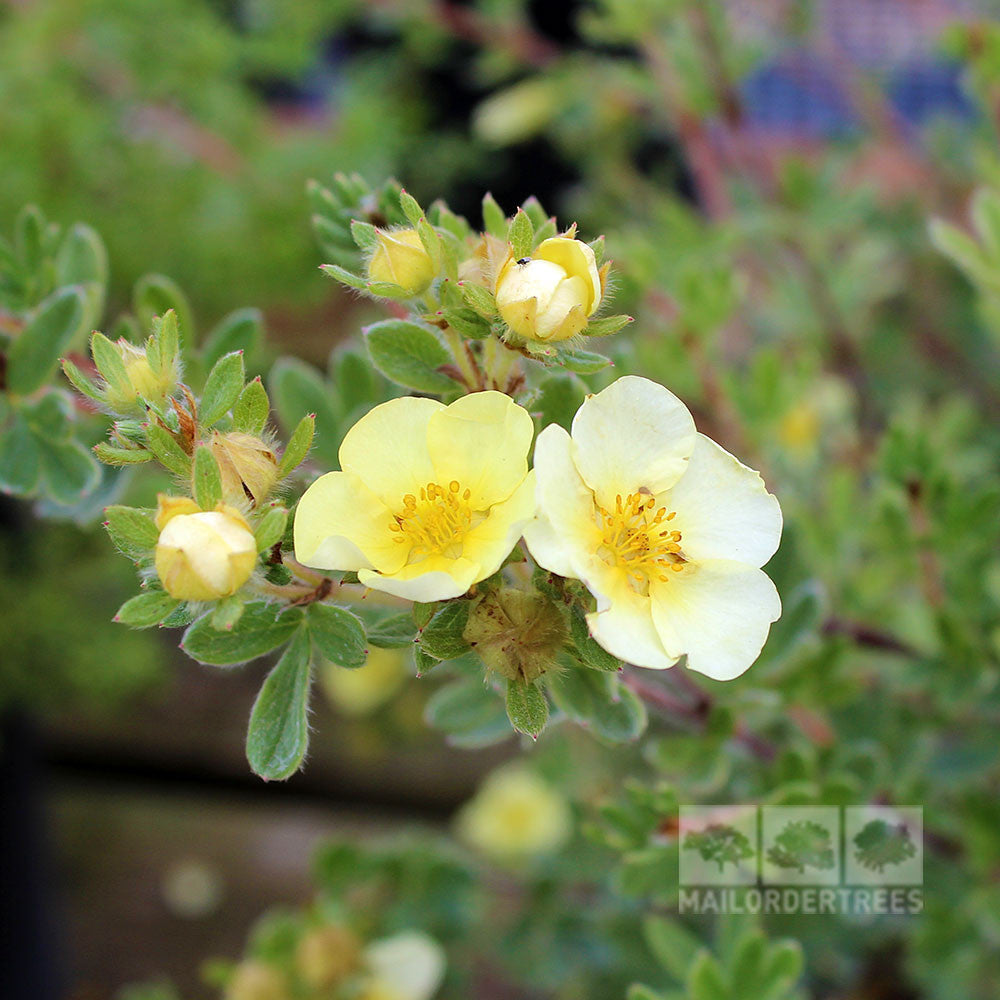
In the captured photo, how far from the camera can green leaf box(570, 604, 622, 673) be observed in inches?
17.7

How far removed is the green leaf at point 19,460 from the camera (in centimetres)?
64

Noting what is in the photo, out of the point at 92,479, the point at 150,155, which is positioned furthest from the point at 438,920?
the point at 150,155

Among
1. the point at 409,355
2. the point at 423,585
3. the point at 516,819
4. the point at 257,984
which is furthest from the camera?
the point at 516,819

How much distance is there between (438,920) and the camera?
98 centimetres

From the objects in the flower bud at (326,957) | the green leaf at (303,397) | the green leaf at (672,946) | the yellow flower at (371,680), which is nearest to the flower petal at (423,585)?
the green leaf at (303,397)

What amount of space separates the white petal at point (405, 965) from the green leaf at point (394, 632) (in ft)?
1.54

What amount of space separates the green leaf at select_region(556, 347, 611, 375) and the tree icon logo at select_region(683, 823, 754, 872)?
330 millimetres

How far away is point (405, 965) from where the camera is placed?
0.84 meters

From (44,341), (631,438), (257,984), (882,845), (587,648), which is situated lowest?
(257,984)

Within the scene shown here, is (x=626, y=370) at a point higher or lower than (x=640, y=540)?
higher

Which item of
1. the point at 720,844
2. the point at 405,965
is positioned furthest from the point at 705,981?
the point at 405,965

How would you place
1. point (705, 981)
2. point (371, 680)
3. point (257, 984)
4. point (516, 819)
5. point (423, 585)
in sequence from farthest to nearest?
point (371, 680), point (516, 819), point (257, 984), point (705, 981), point (423, 585)

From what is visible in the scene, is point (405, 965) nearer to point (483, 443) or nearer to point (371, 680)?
point (483, 443)

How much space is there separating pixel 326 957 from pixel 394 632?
18.4 inches
